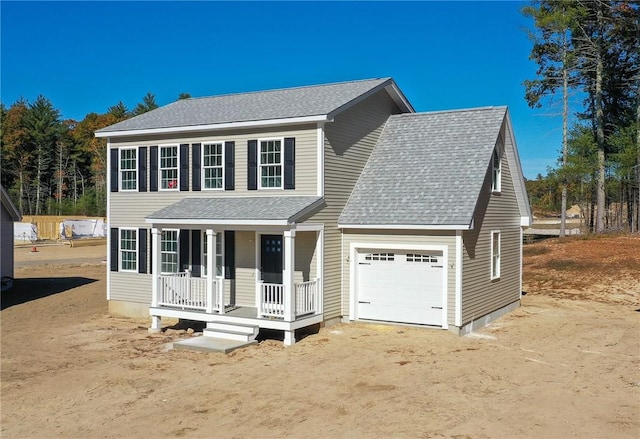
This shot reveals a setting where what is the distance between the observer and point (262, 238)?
1698cm

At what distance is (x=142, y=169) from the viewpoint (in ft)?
62.4

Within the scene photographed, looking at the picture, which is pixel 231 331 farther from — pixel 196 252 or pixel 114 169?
pixel 114 169

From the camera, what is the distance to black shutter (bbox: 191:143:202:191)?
18.1 m

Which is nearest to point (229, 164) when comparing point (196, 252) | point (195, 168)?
point (195, 168)

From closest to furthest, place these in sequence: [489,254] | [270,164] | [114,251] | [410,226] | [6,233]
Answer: [410,226]
[270,164]
[489,254]
[114,251]
[6,233]

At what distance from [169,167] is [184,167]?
0.60 metres

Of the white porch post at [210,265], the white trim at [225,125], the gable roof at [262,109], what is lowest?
the white porch post at [210,265]

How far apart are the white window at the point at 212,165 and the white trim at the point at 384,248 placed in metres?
4.36

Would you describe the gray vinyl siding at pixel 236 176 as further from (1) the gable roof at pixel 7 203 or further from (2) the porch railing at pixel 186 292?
(1) the gable roof at pixel 7 203

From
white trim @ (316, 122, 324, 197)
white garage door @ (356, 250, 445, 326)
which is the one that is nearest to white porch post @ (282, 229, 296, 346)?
white trim @ (316, 122, 324, 197)

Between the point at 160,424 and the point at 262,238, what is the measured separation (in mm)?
7957

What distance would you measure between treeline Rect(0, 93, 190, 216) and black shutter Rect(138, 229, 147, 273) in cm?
5797

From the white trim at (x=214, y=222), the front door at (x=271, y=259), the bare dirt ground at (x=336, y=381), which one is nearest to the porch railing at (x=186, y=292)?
the bare dirt ground at (x=336, y=381)

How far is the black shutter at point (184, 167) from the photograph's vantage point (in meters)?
18.2
